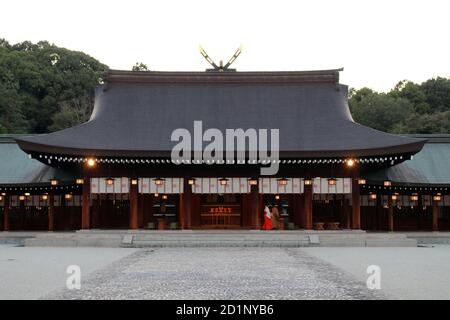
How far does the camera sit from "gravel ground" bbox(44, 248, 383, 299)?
1273 cm

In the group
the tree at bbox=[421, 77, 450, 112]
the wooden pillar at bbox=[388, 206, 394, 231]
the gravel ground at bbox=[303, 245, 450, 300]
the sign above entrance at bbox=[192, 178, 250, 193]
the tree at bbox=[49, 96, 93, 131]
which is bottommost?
the gravel ground at bbox=[303, 245, 450, 300]

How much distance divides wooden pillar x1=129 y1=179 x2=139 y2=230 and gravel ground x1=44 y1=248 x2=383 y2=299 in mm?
7532

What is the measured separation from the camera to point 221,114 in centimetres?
3344

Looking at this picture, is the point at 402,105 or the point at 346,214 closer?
the point at 346,214

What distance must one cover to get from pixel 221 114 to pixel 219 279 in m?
18.9

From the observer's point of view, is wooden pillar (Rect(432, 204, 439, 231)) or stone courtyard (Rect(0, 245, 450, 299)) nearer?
stone courtyard (Rect(0, 245, 450, 299))

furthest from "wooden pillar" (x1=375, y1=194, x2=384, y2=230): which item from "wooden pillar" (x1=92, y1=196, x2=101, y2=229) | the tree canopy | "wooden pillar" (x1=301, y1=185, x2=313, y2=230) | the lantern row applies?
the tree canopy

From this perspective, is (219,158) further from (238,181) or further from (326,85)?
(326,85)

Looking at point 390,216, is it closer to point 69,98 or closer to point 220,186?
point 220,186

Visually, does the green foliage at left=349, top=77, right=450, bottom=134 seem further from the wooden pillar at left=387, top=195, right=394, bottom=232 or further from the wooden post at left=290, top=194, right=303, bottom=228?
the wooden post at left=290, top=194, right=303, bottom=228

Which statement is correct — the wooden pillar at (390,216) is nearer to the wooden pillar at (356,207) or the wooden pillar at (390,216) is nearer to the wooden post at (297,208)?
the wooden pillar at (356,207)

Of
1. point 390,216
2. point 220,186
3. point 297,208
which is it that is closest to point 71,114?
point 220,186

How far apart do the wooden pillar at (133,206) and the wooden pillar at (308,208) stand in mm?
8399

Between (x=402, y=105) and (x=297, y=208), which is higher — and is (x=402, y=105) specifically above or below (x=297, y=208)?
above
